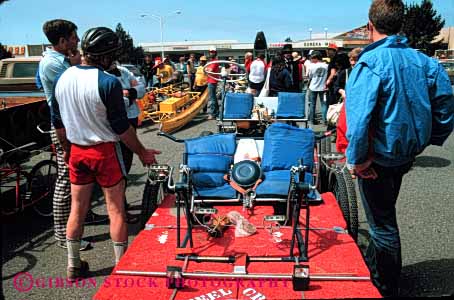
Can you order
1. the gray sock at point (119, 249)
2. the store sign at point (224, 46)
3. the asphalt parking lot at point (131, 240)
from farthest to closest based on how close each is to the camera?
the store sign at point (224, 46) → the asphalt parking lot at point (131, 240) → the gray sock at point (119, 249)

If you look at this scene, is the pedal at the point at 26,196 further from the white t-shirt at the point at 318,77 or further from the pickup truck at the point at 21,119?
the white t-shirt at the point at 318,77

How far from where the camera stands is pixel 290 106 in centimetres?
664

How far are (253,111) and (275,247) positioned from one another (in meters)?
4.19

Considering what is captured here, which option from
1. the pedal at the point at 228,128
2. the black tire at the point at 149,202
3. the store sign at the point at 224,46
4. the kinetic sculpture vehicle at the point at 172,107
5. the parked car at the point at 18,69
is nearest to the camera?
the black tire at the point at 149,202

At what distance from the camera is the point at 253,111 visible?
6.93 metres

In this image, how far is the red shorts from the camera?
298 centimetres

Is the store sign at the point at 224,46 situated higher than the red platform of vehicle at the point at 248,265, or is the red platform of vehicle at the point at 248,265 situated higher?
the store sign at the point at 224,46

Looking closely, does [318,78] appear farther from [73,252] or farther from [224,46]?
[224,46]

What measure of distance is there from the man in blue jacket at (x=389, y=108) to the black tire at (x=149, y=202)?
1930 mm

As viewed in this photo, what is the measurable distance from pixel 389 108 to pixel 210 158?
200cm

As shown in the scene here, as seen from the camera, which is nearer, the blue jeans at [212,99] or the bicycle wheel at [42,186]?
the bicycle wheel at [42,186]

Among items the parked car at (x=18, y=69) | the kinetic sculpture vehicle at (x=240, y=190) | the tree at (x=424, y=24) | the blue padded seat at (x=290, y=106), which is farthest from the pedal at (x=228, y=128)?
the tree at (x=424, y=24)

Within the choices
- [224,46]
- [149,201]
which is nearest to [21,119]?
[149,201]

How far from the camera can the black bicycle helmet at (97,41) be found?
2.88 m
